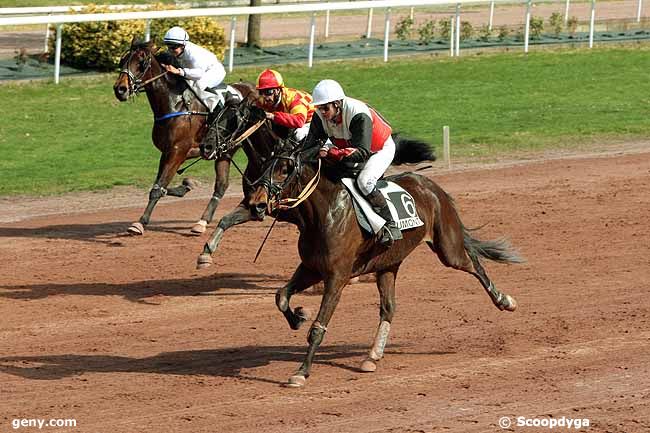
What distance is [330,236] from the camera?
369 inches

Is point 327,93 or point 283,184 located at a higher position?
point 327,93

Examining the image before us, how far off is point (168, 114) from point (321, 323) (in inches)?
238

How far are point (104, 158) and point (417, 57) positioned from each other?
1012 cm

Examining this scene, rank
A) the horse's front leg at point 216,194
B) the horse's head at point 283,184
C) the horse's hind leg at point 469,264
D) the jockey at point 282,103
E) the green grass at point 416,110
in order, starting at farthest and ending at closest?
the green grass at point 416,110, the horse's front leg at point 216,194, the jockey at point 282,103, the horse's hind leg at point 469,264, the horse's head at point 283,184

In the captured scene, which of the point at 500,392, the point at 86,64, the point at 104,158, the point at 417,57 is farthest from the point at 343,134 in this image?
the point at 417,57

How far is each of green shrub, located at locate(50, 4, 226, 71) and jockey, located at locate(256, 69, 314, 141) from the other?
12050 mm

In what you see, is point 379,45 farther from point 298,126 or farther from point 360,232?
point 360,232

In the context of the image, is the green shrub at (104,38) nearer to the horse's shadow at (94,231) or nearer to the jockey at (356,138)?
the horse's shadow at (94,231)

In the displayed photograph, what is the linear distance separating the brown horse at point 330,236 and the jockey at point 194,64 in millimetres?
5033

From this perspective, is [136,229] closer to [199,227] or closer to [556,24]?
[199,227]

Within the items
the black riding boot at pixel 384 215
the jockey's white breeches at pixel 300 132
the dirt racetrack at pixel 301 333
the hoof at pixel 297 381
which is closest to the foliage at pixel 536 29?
the dirt racetrack at pixel 301 333

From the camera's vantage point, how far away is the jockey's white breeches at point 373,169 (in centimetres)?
963

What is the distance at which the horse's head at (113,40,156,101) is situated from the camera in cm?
1433

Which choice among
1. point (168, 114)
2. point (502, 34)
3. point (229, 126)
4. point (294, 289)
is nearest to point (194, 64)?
point (168, 114)
